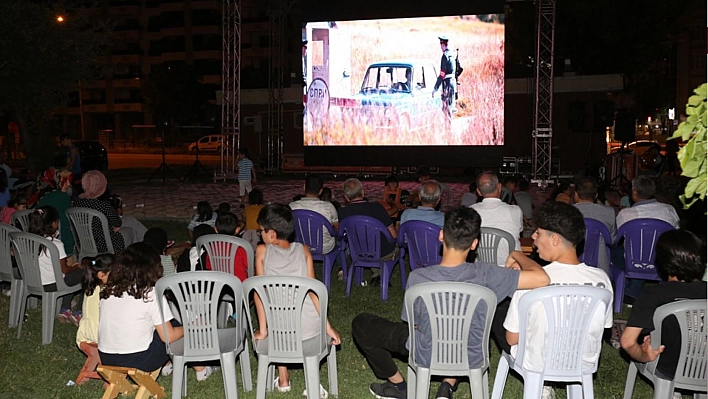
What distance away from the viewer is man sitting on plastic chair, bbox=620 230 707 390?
10.8 feet

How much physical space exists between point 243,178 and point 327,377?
9.29 m

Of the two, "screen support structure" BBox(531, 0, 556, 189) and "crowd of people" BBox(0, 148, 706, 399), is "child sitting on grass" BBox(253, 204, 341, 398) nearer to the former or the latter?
"crowd of people" BBox(0, 148, 706, 399)

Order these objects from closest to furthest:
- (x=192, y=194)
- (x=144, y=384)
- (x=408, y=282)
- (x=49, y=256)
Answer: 1. (x=408, y=282)
2. (x=144, y=384)
3. (x=49, y=256)
4. (x=192, y=194)

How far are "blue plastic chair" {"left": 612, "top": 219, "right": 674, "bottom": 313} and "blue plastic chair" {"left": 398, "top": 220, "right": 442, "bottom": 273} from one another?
1516 millimetres

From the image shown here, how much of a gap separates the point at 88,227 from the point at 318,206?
206 cm

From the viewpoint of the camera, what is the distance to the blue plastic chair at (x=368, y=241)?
6.24 m

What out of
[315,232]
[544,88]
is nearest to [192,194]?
[544,88]

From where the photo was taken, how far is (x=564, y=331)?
10.9 feet

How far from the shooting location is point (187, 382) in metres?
4.41

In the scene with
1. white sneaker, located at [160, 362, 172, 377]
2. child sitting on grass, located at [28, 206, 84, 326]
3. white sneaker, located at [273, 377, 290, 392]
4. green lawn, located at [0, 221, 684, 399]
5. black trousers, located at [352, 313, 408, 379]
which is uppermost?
child sitting on grass, located at [28, 206, 84, 326]

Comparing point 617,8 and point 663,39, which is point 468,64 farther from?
point 663,39

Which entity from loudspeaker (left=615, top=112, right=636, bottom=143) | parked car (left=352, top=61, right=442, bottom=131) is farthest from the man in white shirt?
parked car (left=352, top=61, right=442, bottom=131)

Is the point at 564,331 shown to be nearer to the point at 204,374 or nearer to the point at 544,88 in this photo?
the point at 204,374

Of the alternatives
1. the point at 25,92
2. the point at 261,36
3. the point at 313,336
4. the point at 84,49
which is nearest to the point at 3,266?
the point at 313,336
